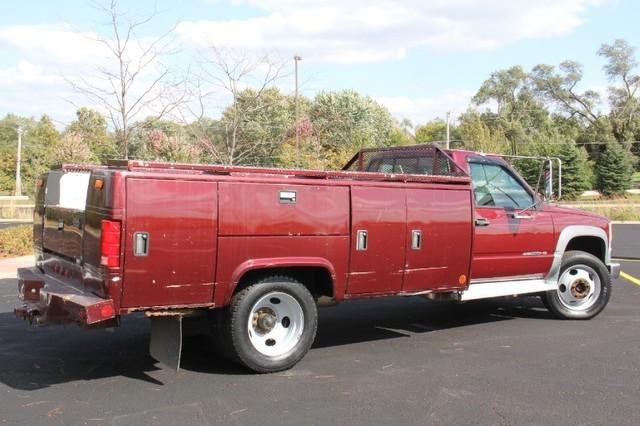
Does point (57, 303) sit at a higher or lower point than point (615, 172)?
lower

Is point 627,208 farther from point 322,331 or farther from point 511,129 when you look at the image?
point 511,129

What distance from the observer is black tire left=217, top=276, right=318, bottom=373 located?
5.22 metres

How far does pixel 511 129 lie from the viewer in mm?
69125

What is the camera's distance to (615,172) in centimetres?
4925

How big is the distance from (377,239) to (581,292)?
11.6ft

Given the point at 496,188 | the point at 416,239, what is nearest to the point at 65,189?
the point at 416,239

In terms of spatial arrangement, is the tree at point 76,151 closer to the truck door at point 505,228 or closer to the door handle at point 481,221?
the truck door at point 505,228

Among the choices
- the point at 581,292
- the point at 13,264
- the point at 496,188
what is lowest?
the point at 13,264

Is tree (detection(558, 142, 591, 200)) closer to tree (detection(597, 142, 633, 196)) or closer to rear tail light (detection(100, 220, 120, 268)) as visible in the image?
tree (detection(597, 142, 633, 196))

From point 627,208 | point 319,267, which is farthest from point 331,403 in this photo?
point 627,208

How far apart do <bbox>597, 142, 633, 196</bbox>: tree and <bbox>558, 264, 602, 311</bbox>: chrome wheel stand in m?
45.2

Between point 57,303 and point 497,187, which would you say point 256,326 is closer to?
point 57,303

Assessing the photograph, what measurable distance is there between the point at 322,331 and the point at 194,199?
2.92 m

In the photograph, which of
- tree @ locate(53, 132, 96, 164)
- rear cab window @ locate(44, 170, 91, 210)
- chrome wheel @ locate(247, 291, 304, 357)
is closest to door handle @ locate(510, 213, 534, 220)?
chrome wheel @ locate(247, 291, 304, 357)
